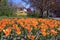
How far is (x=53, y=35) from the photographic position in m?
2.89

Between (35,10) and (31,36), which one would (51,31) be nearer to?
(31,36)

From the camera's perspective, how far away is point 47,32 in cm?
292

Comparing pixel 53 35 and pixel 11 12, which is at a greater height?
pixel 53 35

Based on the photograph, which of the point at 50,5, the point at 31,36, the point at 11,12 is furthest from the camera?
the point at 50,5

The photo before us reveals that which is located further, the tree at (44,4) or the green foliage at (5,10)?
the tree at (44,4)

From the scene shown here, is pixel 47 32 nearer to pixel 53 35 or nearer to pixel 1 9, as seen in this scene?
pixel 53 35

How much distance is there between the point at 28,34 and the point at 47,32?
25cm

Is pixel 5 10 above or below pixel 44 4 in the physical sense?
below

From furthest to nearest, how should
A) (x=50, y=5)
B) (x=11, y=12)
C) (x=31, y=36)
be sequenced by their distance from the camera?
(x=50, y=5), (x=11, y=12), (x=31, y=36)

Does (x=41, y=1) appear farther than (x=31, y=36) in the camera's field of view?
Yes

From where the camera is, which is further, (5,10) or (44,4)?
(44,4)

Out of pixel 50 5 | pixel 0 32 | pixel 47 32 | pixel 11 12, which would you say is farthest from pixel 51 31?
pixel 50 5

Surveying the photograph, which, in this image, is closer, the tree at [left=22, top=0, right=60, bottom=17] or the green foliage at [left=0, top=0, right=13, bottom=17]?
the green foliage at [left=0, top=0, right=13, bottom=17]

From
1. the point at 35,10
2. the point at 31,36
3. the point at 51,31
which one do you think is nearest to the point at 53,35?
the point at 51,31
